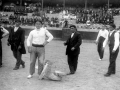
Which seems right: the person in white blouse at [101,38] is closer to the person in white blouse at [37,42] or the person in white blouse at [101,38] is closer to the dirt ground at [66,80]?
the dirt ground at [66,80]

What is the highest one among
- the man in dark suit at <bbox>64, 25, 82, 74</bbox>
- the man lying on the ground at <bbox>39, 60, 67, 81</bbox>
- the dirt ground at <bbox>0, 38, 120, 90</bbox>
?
the man in dark suit at <bbox>64, 25, 82, 74</bbox>

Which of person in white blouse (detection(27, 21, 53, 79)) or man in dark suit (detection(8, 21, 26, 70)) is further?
man in dark suit (detection(8, 21, 26, 70))

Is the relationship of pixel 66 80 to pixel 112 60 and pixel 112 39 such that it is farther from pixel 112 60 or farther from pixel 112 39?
pixel 112 39

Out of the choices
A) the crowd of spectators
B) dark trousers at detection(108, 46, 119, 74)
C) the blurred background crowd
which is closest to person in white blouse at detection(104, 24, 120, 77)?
dark trousers at detection(108, 46, 119, 74)

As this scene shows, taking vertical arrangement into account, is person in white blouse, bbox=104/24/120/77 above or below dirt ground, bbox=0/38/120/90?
above

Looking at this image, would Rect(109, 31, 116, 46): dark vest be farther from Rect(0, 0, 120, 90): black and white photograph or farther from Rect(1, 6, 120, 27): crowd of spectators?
Rect(1, 6, 120, 27): crowd of spectators

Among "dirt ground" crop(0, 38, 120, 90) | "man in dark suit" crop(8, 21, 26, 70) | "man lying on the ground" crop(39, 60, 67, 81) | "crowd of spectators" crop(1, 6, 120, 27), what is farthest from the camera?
"crowd of spectators" crop(1, 6, 120, 27)

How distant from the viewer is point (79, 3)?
31047 mm

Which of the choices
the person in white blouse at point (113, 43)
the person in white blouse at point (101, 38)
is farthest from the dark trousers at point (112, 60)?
the person in white blouse at point (101, 38)

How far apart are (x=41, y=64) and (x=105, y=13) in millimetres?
21158

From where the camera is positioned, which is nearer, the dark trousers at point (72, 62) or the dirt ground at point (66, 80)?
the dirt ground at point (66, 80)

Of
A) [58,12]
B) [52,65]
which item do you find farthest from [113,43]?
[58,12]

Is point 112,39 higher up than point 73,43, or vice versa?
point 112,39

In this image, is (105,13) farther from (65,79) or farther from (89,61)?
(65,79)
